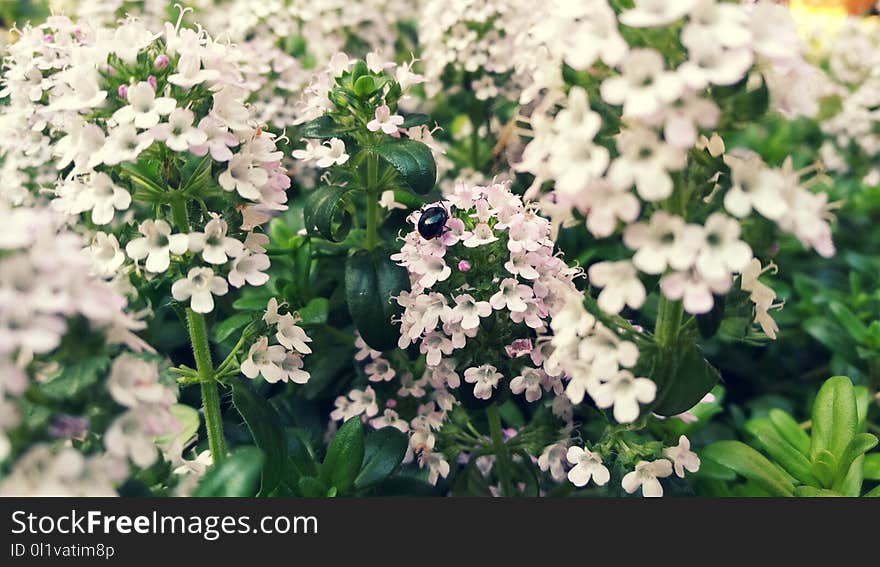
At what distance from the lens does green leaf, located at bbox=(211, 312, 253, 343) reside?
64.8 inches

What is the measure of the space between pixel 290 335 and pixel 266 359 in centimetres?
7

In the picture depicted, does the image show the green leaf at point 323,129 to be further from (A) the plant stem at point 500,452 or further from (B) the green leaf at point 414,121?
(A) the plant stem at point 500,452

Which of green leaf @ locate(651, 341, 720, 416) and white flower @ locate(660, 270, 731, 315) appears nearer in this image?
white flower @ locate(660, 270, 731, 315)

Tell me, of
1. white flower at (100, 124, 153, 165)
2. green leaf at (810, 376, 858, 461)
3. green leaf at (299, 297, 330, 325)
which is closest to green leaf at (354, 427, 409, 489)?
green leaf at (299, 297, 330, 325)

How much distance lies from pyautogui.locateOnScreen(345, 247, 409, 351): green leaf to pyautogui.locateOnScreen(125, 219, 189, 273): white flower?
40 cm

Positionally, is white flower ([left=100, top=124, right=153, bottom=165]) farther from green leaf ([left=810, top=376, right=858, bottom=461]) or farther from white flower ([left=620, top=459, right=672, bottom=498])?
green leaf ([left=810, top=376, right=858, bottom=461])

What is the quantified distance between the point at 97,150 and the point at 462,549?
0.85 metres

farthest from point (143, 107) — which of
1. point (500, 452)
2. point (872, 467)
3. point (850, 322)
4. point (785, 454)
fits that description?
point (850, 322)

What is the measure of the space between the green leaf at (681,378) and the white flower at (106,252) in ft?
2.92

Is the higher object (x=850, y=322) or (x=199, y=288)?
(x=199, y=288)

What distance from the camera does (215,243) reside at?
134 centimetres

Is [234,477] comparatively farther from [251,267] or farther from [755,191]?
[755,191]

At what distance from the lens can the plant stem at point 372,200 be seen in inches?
65.1

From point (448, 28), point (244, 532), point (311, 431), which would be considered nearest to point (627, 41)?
point (244, 532)
